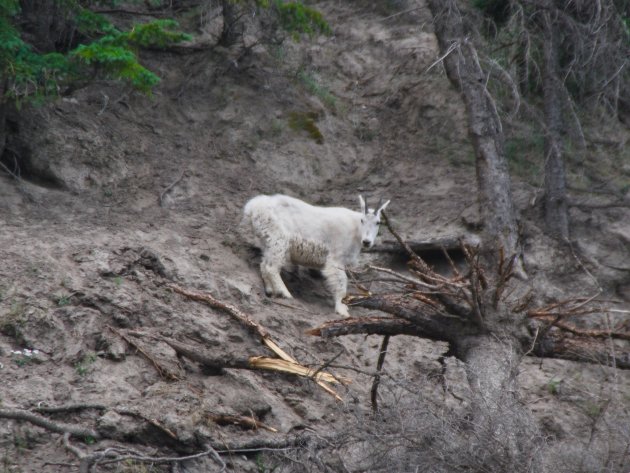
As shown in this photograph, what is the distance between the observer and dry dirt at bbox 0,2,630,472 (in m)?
7.74

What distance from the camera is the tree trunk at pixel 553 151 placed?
13.0 m

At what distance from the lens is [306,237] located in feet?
37.5

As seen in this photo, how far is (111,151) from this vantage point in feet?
39.8

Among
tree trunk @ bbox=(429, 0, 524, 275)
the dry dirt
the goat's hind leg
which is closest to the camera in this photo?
the dry dirt

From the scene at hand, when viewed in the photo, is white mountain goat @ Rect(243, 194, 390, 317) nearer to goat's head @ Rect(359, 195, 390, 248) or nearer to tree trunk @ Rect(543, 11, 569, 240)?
goat's head @ Rect(359, 195, 390, 248)

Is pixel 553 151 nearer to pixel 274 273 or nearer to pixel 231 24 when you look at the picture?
pixel 274 273

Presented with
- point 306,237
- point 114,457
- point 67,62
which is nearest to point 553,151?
point 306,237

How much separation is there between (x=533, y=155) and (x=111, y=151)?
297 inches

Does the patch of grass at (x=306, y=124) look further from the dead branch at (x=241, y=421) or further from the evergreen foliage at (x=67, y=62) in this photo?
the dead branch at (x=241, y=421)

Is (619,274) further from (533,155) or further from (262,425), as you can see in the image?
(262,425)

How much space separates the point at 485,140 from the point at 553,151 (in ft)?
5.38

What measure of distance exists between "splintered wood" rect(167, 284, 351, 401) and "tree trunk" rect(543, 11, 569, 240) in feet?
19.0

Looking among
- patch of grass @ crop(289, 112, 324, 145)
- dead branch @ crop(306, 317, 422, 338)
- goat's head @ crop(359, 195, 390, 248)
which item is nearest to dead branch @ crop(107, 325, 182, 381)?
dead branch @ crop(306, 317, 422, 338)

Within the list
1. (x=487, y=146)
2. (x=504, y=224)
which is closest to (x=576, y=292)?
(x=504, y=224)
